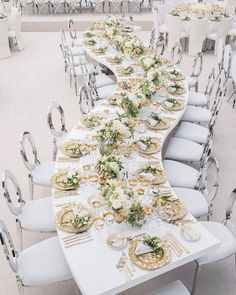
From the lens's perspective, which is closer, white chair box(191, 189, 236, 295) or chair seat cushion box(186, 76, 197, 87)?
white chair box(191, 189, 236, 295)

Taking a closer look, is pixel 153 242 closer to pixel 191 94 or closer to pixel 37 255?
pixel 37 255

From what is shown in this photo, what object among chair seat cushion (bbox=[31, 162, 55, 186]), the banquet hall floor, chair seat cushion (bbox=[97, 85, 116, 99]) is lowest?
the banquet hall floor

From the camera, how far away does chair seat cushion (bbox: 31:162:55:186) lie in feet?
11.9

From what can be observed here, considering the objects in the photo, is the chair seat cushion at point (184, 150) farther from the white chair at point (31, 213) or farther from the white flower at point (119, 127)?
the white chair at point (31, 213)

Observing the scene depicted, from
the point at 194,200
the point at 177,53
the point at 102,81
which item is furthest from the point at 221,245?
the point at 177,53

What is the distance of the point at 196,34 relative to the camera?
8.62m

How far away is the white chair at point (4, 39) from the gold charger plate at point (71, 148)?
587 cm

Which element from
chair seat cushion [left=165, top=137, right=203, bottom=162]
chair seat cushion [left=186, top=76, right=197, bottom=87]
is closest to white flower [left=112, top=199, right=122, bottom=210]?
chair seat cushion [left=165, top=137, right=203, bottom=162]

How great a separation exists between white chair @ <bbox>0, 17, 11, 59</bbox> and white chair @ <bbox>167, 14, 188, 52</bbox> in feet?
12.9

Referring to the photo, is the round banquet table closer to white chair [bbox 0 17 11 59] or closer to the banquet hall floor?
the banquet hall floor

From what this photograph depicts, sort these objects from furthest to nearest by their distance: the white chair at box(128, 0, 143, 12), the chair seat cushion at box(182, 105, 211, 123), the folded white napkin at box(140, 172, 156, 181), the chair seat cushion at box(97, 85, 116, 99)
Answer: the white chair at box(128, 0, 143, 12), the chair seat cushion at box(97, 85, 116, 99), the chair seat cushion at box(182, 105, 211, 123), the folded white napkin at box(140, 172, 156, 181)

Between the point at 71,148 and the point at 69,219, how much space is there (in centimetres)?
96

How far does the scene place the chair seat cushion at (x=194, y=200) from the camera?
3.20 meters

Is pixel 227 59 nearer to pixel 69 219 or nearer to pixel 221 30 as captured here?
pixel 221 30
